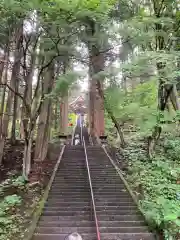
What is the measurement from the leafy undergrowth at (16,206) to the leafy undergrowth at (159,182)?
3152 mm

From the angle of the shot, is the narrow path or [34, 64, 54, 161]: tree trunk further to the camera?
[34, 64, 54, 161]: tree trunk

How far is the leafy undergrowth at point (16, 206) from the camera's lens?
6.87m

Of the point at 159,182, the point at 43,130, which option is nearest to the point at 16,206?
the point at 43,130

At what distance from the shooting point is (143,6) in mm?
14180

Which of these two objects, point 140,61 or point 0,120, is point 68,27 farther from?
point 0,120

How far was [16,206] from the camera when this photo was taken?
8422mm

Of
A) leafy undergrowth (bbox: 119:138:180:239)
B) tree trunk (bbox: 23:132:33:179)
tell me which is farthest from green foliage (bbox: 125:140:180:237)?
tree trunk (bbox: 23:132:33:179)

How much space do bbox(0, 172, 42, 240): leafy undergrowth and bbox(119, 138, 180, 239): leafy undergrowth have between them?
10.3 ft

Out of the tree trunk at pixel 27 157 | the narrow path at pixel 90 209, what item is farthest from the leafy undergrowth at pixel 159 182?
the tree trunk at pixel 27 157

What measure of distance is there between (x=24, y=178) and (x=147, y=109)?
5645 mm

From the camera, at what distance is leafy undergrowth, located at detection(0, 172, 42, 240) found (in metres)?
6.87

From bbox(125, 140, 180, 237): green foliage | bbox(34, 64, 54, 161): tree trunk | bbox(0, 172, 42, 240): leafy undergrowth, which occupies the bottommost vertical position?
bbox(0, 172, 42, 240): leafy undergrowth

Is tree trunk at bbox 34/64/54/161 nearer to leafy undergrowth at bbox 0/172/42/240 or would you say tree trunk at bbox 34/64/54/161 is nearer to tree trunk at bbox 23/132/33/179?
leafy undergrowth at bbox 0/172/42/240

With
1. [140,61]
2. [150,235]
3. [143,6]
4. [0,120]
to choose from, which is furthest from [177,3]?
[150,235]
